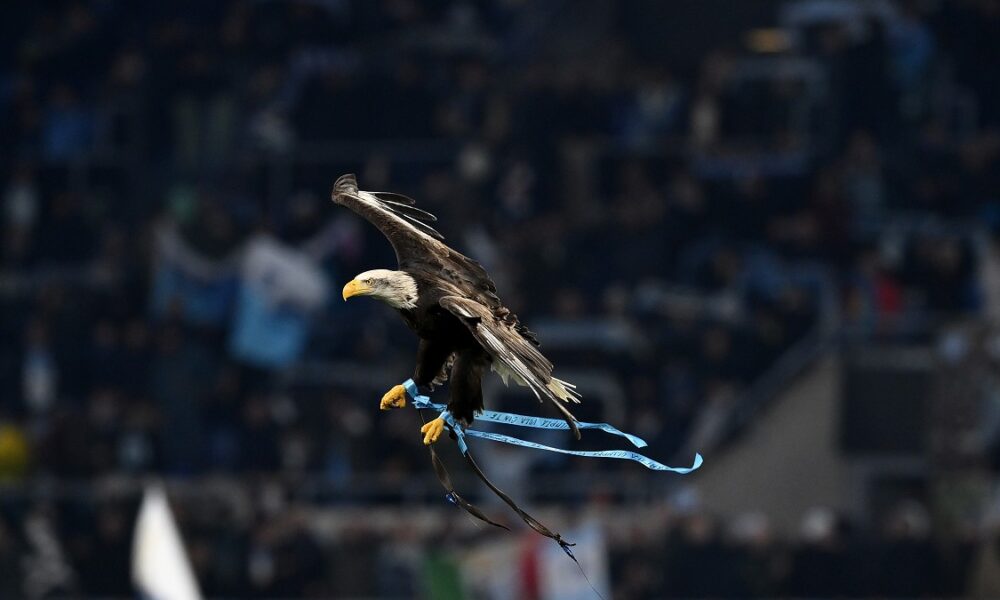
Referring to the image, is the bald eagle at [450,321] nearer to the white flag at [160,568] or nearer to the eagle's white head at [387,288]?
the eagle's white head at [387,288]

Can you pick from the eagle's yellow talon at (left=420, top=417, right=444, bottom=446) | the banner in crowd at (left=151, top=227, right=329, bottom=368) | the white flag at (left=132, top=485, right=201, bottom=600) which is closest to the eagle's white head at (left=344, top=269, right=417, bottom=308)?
the eagle's yellow talon at (left=420, top=417, right=444, bottom=446)

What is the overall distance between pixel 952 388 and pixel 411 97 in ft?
23.0

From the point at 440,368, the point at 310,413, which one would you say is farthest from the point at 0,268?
the point at 440,368

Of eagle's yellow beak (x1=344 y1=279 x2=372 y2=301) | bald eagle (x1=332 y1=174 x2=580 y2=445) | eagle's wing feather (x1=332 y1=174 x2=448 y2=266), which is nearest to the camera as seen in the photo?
bald eagle (x1=332 y1=174 x2=580 y2=445)

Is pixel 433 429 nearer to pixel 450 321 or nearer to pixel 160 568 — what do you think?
pixel 450 321

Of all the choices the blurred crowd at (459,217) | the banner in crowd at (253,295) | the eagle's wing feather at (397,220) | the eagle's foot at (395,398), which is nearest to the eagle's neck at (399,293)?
the eagle's wing feather at (397,220)

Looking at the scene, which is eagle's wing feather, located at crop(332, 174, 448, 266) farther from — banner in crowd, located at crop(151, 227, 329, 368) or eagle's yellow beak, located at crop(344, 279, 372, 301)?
banner in crowd, located at crop(151, 227, 329, 368)

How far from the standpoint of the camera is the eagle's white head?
767 centimetres

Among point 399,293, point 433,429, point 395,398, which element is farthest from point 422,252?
point 433,429

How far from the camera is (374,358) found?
23.2 metres

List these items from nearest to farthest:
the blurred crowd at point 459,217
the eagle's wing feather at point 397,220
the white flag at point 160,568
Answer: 1. the eagle's wing feather at point 397,220
2. the white flag at point 160,568
3. the blurred crowd at point 459,217

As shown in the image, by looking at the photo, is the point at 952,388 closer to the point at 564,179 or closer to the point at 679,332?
the point at 679,332

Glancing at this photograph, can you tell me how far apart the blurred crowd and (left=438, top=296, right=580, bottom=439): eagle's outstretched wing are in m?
12.9

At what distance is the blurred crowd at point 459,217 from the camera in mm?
22312
